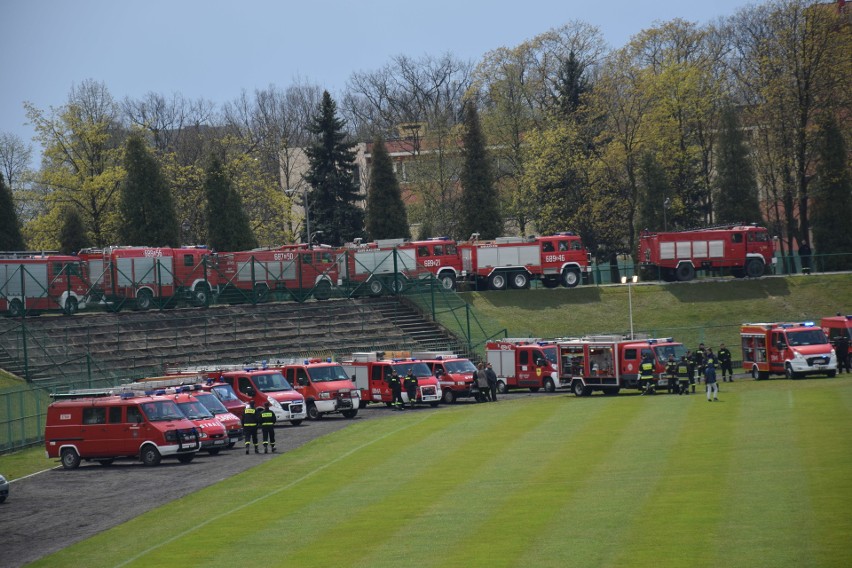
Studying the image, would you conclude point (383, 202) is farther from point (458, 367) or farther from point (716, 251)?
point (458, 367)

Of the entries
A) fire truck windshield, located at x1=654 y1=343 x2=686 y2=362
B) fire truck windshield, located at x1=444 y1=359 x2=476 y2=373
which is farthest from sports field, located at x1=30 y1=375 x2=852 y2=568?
fire truck windshield, located at x1=444 y1=359 x2=476 y2=373

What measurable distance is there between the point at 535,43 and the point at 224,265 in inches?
1576

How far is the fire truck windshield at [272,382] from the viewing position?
4016 cm

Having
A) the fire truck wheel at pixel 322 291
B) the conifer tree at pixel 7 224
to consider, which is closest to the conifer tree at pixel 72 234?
the conifer tree at pixel 7 224

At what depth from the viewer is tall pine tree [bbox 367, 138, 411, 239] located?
8138 centimetres

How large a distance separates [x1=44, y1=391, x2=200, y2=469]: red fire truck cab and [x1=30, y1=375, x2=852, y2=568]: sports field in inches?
57.2

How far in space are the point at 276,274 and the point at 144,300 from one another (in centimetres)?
798

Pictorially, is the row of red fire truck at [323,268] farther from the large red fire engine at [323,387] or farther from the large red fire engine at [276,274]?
the large red fire engine at [323,387]

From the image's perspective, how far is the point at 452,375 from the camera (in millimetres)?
46406

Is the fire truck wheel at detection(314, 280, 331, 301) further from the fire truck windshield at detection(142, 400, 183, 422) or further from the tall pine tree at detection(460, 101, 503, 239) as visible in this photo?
the fire truck windshield at detection(142, 400, 183, 422)

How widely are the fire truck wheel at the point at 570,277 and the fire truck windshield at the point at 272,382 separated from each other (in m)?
33.7

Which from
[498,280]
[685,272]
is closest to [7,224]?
[498,280]

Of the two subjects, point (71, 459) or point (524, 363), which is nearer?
point (71, 459)

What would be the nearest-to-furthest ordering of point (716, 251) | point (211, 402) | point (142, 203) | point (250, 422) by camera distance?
point (250, 422)
point (211, 402)
point (716, 251)
point (142, 203)
